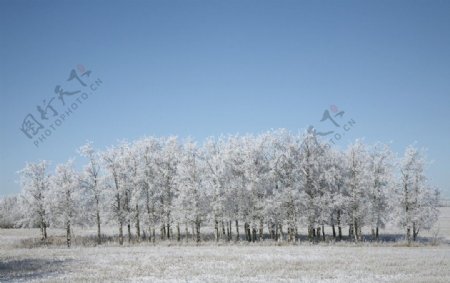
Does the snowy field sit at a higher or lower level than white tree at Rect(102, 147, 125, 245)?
lower

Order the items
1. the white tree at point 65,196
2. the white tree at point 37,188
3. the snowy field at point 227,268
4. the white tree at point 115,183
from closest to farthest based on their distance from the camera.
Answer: the snowy field at point 227,268 < the white tree at point 65,196 < the white tree at point 115,183 < the white tree at point 37,188

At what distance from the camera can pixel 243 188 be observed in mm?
63906

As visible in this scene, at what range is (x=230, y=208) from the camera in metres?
63.9

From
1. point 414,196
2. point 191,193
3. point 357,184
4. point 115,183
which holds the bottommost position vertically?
point 414,196

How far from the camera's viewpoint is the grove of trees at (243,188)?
203 feet

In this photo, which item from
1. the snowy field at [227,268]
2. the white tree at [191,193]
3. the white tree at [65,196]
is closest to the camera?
the snowy field at [227,268]

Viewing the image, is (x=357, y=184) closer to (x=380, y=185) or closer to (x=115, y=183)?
(x=380, y=185)

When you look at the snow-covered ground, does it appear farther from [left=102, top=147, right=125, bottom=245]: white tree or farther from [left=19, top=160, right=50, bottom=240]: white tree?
[left=19, top=160, right=50, bottom=240]: white tree

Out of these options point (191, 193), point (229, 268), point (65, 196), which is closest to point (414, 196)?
point (191, 193)

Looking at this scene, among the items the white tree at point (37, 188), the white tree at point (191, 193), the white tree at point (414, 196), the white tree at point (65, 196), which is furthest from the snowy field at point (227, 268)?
the white tree at point (37, 188)

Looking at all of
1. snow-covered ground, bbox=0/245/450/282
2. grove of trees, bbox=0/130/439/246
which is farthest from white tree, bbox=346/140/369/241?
snow-covered ground, bbox=0/245/450/282

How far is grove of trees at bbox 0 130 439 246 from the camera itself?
61.8m

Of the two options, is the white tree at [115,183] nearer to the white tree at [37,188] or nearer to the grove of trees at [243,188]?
the grove of trees at [243,188]

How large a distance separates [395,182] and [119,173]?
41.4m
